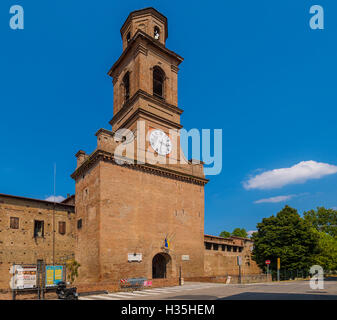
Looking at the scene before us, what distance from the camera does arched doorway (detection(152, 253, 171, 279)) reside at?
29.6m

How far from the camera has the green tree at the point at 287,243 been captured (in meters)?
39.2

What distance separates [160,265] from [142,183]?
9053 millimetres

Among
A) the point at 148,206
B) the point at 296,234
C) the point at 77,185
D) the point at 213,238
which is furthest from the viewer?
Result: the point at 296,234

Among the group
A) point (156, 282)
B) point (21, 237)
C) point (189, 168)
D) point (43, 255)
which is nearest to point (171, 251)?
point (156, 282)

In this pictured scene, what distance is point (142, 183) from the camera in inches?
1133

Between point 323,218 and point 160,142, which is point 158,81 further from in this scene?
point 323,218

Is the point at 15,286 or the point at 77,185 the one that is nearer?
the point at 15,286

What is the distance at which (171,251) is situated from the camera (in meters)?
29.6

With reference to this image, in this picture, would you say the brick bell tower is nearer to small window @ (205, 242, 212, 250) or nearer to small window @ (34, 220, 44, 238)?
small window @ (34, 220, 44, 238)

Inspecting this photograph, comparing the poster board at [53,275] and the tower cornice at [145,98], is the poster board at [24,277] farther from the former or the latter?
the tower cornice at [145,98]

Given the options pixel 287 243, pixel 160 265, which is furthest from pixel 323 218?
pixel 160 265

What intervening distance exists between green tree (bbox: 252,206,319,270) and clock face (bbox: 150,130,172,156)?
67.6 feet
